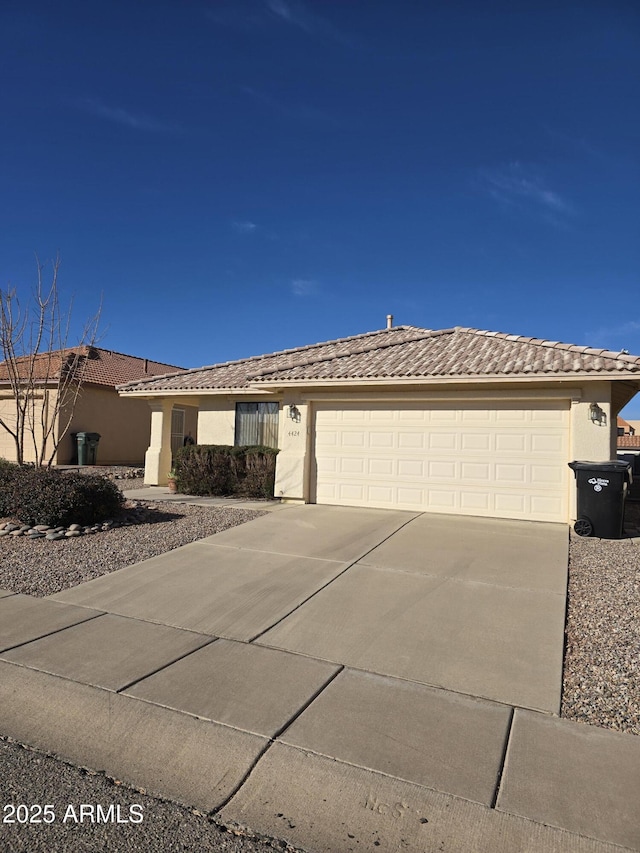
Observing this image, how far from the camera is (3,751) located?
9.96 ft

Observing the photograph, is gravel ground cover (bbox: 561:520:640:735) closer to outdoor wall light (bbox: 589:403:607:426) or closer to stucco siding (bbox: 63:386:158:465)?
outdoor wall light (bbox: 589:403:607:426)

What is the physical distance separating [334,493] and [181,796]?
9.31 metres

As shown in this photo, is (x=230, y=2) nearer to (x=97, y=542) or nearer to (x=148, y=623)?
(x=97, y=542)

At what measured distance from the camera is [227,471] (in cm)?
1356

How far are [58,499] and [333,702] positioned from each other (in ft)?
21.7

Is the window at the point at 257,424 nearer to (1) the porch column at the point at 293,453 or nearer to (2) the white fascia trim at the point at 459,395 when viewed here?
(1) the porch column at the point at 293,453

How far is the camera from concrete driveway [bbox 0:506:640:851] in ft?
8.62

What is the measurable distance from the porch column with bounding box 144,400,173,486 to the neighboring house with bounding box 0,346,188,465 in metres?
2.46

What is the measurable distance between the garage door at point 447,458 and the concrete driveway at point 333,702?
3.66 meters

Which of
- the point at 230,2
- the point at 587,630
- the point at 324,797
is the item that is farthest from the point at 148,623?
the point at 230,2

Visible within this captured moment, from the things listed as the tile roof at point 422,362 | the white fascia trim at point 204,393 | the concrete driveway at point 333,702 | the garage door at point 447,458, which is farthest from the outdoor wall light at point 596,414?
the white fascia trim at point 204,393

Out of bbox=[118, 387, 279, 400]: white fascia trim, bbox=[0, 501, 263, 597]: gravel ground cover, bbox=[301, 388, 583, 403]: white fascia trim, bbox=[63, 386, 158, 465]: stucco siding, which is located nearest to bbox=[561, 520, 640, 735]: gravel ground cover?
bbox=[301, 388, 583, 403]: white fascia trim

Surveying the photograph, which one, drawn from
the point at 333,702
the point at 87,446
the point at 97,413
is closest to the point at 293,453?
the point at 333,702

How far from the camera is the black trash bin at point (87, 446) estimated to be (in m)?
19.7
